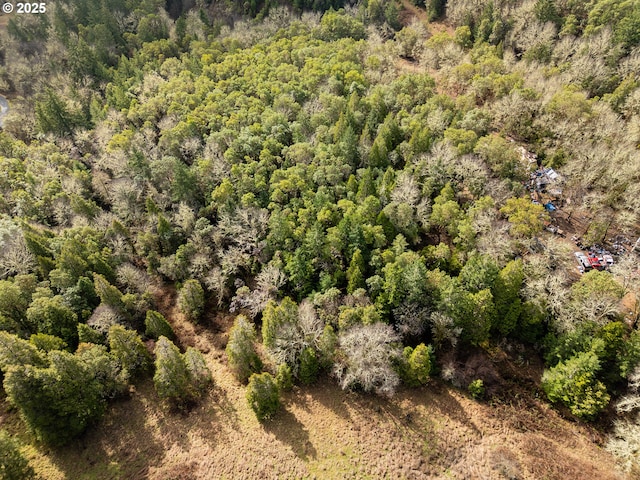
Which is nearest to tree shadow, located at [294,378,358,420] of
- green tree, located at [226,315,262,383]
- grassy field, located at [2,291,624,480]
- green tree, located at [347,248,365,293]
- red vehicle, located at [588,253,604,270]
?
grassy field, located at [2,291,624,480]

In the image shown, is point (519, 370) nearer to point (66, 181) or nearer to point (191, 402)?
point (191, 402)

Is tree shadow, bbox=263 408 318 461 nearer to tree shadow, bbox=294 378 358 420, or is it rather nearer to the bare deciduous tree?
tree shadow, bbox=294 378 358 420

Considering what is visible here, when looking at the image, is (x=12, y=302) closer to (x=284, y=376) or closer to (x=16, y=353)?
(x=16, y=353)

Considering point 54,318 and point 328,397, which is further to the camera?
point 54,318

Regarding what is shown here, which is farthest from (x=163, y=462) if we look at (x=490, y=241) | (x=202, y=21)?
(x=202, y=21)

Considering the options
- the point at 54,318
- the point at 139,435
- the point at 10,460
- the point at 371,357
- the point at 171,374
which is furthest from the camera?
the point at 54,318

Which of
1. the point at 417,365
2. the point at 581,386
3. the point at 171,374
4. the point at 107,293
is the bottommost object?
the point at 581,386

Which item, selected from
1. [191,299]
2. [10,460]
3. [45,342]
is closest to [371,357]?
[191,299]

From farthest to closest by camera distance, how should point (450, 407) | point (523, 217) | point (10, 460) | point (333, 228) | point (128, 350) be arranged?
1. point (333, 228)
2. point (523, 217)
3. point (128, 350)
4. point (450, 407)
5. point (10, 460)
